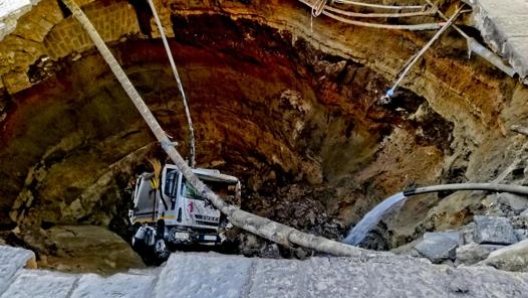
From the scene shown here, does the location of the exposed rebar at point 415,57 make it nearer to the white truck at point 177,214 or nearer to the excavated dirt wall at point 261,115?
the excavated dirt wall at point 261,115

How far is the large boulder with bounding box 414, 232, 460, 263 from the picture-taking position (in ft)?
6.51

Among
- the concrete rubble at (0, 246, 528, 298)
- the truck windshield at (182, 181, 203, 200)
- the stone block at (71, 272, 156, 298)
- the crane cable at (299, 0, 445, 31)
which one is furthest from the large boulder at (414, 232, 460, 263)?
the truck windshield at (182, 181, 203, 200)

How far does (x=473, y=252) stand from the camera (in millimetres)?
1848

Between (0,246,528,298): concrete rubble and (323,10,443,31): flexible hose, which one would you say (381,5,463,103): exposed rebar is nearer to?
(323,10,443,31): flexible hose

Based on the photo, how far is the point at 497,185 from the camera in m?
2.59

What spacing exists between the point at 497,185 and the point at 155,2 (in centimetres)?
399

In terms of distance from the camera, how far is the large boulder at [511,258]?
1616 millimetres

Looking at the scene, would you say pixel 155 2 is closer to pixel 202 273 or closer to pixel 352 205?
pixel 352 205

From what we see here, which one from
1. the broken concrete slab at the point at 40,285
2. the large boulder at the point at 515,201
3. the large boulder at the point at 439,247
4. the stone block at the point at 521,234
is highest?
the large boulder at the point at 515,201

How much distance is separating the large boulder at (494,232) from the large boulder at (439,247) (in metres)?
0.13

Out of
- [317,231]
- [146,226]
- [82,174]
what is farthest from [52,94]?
[317,231]

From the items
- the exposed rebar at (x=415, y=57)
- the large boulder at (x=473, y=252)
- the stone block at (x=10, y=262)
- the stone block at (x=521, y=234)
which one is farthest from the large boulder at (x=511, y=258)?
the exposed rebar at (x=415, y=57)

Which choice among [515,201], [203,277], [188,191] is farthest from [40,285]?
[188,191]

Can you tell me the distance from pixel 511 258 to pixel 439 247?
1.38 feet
